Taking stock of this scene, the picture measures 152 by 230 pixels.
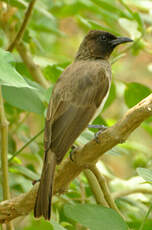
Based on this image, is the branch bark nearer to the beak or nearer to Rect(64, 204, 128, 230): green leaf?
Rect(64, 204, 128, 230): green leaf

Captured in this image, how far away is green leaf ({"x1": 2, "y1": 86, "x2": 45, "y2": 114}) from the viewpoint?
8.65 feet

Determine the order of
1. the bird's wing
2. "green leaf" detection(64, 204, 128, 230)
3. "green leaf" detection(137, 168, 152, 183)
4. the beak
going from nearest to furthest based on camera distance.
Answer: "green leaf" detection(137, 168, 152, 183) → "green leaf" detection(64, 204, 128, 230) → the bird's wing → the beak

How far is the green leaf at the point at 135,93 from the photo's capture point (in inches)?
117

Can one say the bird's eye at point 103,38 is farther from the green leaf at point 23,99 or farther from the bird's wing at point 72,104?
the green leaf at point 23,99

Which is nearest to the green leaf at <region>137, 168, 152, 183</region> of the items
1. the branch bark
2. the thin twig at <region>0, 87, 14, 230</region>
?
the branch bark

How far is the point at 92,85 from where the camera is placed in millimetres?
3252

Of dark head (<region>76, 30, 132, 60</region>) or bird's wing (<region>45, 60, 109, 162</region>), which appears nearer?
bird's wing (<region>45, 60, 109, 162</region>)

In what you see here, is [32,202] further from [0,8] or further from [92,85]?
[0,8]

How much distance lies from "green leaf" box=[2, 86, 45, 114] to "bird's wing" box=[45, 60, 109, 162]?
0.13 meters

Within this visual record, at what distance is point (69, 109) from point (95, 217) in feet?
3.46

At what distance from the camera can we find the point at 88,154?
7.39 ft

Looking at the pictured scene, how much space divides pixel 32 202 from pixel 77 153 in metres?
0.38

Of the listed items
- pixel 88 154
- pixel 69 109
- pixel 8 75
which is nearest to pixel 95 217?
pixel 88 154

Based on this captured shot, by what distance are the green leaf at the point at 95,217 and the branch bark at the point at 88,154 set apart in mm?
229
